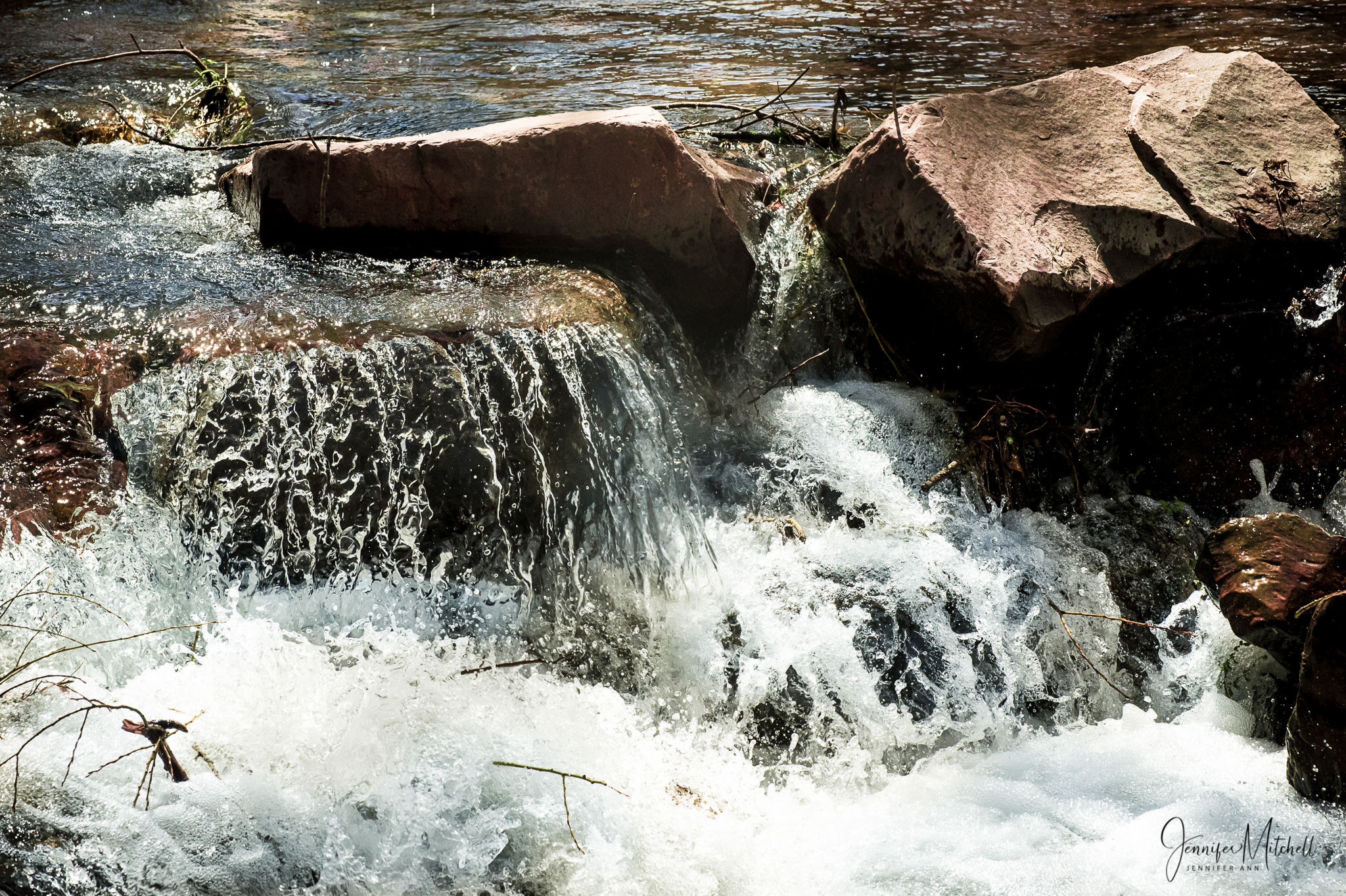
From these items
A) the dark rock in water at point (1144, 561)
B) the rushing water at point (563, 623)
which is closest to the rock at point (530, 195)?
the rushing water at point (563, 623)

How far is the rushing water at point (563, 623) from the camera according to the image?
2.21 m

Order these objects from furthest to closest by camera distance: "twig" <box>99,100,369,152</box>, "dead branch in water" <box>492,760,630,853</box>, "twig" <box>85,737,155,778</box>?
"twig" <box>99,100,369,152</box> < "dead branch in water" <box>492,760,630,853</box> < "twig" <box>85,737,155,778</box>

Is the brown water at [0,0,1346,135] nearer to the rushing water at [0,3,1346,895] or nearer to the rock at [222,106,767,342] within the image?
the rock at [222,106,767,342]

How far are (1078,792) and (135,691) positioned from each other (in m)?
2.42

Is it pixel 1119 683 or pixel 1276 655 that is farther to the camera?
pixel 1119 683

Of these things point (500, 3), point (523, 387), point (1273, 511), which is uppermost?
point (500, 3)

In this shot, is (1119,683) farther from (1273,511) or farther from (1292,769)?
(1273,511)

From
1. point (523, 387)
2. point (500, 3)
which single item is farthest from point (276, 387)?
point (500, 3)

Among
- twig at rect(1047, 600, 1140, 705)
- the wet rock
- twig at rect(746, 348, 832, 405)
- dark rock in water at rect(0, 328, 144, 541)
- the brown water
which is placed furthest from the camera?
the brown water

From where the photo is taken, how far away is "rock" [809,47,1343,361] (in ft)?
10.2

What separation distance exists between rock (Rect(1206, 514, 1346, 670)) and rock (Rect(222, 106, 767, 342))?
181 cm

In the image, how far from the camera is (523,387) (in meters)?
2.88

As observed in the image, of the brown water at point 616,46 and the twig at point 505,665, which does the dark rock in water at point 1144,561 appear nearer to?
the twig at point 505,665
